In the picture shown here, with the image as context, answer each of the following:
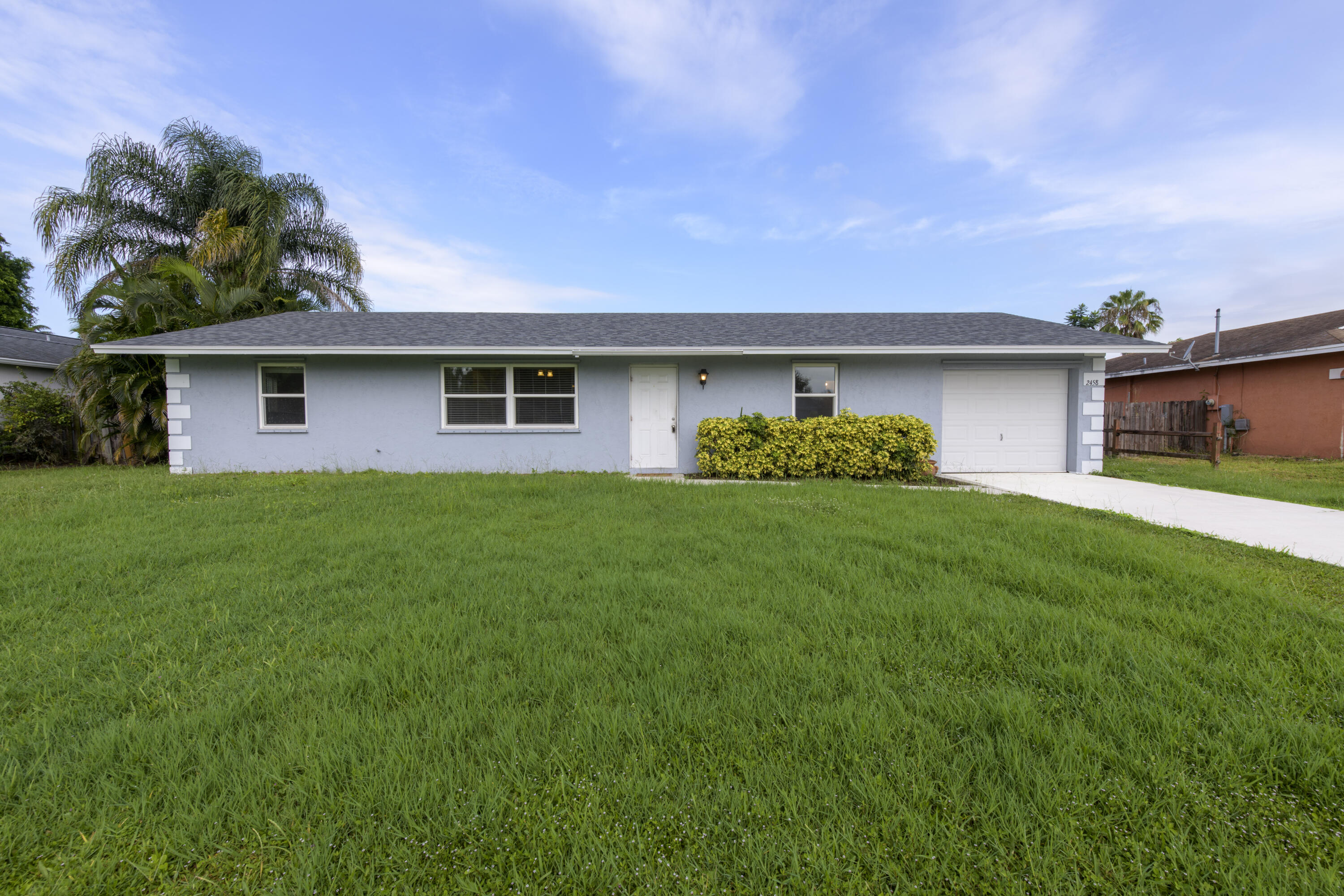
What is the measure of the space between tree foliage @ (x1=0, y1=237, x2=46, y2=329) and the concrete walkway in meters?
35.6

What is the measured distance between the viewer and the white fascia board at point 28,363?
12391 mm

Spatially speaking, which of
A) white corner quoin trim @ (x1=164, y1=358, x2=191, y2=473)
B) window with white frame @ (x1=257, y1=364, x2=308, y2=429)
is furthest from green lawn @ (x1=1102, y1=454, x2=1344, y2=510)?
white corner quoin trim @ (x1=164, y1=358, x2=191, y2=473)

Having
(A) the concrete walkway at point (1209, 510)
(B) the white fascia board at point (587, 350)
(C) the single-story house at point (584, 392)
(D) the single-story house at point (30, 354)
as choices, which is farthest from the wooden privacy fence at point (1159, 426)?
(D) the single-story house at point (30, 354)

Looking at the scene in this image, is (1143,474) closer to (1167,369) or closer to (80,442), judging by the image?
(1167,369)

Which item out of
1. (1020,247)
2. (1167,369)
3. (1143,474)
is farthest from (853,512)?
(1167,369)

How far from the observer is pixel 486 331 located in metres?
10.8

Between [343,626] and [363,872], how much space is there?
1959mm

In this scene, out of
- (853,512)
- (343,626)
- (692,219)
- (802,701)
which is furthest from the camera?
(692,219)

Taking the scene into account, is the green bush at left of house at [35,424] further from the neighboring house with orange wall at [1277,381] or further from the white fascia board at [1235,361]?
the neighboring house with orange wall at [1277,381]

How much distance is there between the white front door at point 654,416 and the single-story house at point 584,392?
0.09 ft

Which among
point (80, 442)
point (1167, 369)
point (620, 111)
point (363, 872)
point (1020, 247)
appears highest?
point (620, 111)

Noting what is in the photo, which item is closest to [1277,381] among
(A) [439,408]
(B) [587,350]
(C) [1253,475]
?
(C) [1253,475]

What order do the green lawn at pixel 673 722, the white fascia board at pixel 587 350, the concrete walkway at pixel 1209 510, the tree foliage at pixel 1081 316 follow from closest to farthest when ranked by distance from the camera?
the green lawn at pixel 673 722 < the concrete walkway at pixel 1209 510 < the white fascia board at pixel 587 350 < the tree foliage at pixel 1081 316

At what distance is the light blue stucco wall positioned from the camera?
9.91 m
